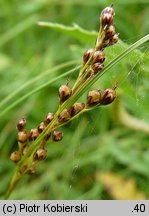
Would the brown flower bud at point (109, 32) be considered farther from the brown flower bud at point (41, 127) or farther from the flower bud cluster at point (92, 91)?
the brown flower bud at point (41, 127)

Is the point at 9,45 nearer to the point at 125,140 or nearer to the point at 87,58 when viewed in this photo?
the point at 125,140

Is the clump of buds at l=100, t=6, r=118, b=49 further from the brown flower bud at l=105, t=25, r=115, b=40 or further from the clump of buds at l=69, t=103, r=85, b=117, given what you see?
the clump of buds at l=69, t=103, r=85, b=117

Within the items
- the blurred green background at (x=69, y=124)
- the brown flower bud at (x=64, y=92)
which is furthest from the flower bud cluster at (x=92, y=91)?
the blurred green background at (x=69, y=124)

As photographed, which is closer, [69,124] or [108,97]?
[108,97]

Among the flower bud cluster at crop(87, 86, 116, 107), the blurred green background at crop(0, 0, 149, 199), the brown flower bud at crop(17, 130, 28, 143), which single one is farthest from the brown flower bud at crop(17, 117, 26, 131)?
the blurred green background at crop(0, 0, 149, 199)

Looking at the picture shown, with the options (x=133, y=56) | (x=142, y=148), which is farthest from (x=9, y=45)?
(x=133, y=56)

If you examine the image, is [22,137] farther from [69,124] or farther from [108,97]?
[69,124]

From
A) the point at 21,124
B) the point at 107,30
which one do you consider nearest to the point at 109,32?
the point at 107,30
